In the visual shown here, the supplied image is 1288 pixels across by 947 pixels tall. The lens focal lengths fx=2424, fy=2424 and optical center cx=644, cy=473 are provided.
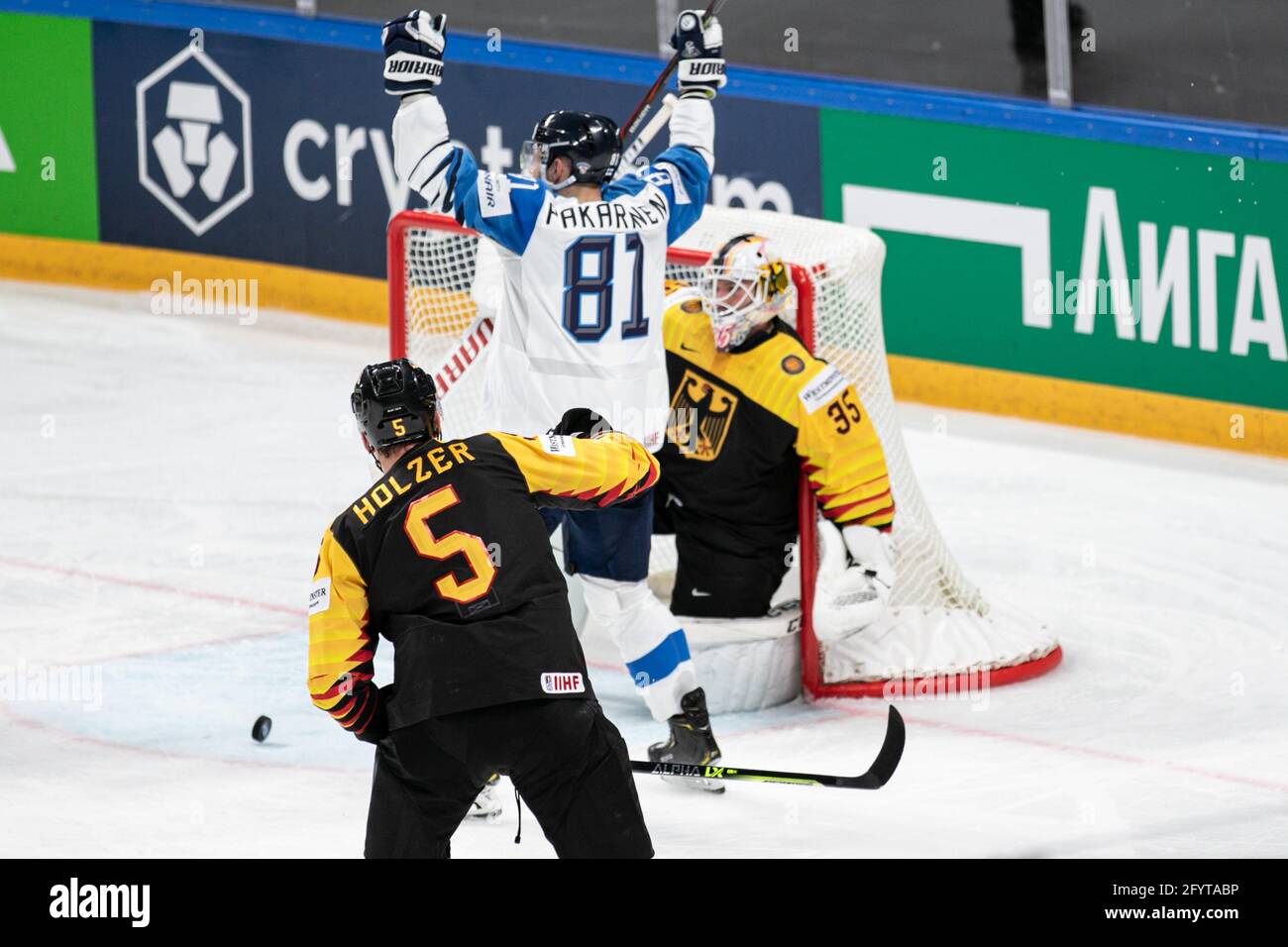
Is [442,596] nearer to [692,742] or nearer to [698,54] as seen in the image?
[692,742]

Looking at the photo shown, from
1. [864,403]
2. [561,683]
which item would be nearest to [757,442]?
[864,403]

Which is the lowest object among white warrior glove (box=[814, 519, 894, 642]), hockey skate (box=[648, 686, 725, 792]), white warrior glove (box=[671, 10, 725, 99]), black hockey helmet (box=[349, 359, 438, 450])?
hockey skate (box=[648, 686, 725, 792])

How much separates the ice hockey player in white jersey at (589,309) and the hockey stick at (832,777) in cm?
36

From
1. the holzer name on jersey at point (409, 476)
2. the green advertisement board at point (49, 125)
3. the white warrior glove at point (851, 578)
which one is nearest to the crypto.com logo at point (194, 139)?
the green advertisement board at point (49, 125)

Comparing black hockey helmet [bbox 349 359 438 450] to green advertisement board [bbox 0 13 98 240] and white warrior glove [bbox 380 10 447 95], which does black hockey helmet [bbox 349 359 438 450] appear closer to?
white warrior glove [bbox 380 10 447 95]

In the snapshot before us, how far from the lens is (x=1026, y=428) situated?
8.77 metres

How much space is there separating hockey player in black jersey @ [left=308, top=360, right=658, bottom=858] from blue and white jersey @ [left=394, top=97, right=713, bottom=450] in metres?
1.43

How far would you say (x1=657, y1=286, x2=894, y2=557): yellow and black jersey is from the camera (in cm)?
582

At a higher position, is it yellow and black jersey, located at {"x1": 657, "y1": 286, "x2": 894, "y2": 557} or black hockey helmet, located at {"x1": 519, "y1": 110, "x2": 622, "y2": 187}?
black hockey helmet, located at {"x1": 519, "y1": 110, "x2": 622, "y2": 187}

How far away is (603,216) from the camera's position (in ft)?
17.7

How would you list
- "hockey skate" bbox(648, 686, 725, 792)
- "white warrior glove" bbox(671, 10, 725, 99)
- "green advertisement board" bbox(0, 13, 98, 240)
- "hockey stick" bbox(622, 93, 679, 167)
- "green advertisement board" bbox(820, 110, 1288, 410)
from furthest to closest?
"green advertisement board" bbox(0, 13, 98, 240) < "green advertisement board" bbox(820, 110, 1288, 410) < "hockey stick" bbox(622, 93, 679, 167) < "white warrior glove" bbox(671, 10, 725, 99) < "hockey skate" bbox(648, 686, 725, 792)


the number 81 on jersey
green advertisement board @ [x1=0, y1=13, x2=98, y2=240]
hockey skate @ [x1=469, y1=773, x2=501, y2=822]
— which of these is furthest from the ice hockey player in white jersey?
green advertisement board @ [x1=0, y1=13, x2=98, y2=240]

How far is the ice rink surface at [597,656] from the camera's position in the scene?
5.22 m

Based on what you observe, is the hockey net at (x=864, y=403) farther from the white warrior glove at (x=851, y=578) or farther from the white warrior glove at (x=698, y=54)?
the white warrior glove at (x=698, y=54)
